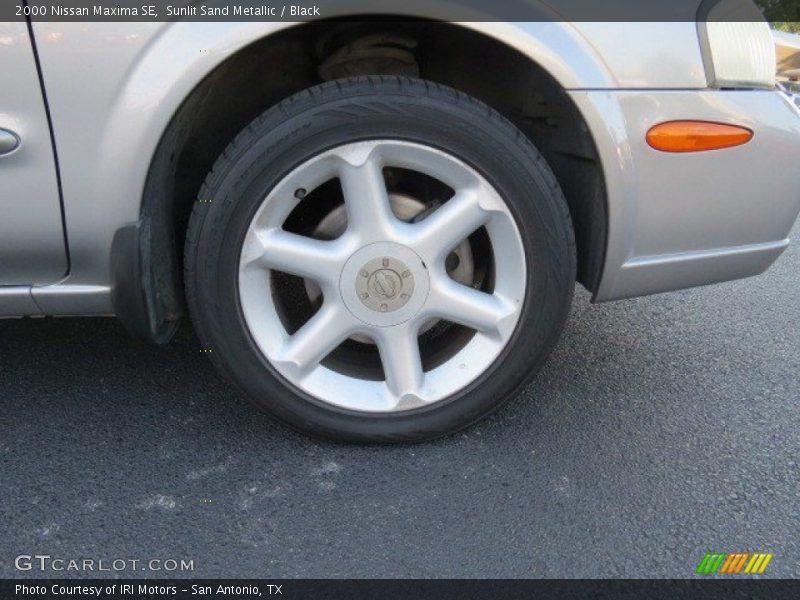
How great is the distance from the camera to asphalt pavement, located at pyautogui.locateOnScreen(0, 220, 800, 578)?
1.37 metres

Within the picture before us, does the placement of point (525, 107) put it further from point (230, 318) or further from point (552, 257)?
point (230, 318)

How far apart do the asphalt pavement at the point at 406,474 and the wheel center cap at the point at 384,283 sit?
1.22ft

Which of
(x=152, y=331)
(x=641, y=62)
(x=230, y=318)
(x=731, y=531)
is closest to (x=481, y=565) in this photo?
(x=731, y=531)

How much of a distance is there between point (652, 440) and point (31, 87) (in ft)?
5.20

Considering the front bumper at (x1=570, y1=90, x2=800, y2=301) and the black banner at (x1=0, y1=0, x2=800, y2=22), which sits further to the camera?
the front bumper at (x1=570, y1=90, x2=800, y2=301)

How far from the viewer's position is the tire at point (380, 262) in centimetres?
146

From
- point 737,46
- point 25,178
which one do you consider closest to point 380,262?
point 25,178

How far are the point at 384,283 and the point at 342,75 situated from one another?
56 cm

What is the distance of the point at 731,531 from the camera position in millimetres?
1438

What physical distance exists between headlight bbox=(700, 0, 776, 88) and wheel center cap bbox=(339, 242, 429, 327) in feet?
2.46

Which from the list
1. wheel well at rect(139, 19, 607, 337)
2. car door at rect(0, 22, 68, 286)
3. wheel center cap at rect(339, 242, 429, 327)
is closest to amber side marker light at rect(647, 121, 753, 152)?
wheel well at rect(139, 19, 607, 337)
